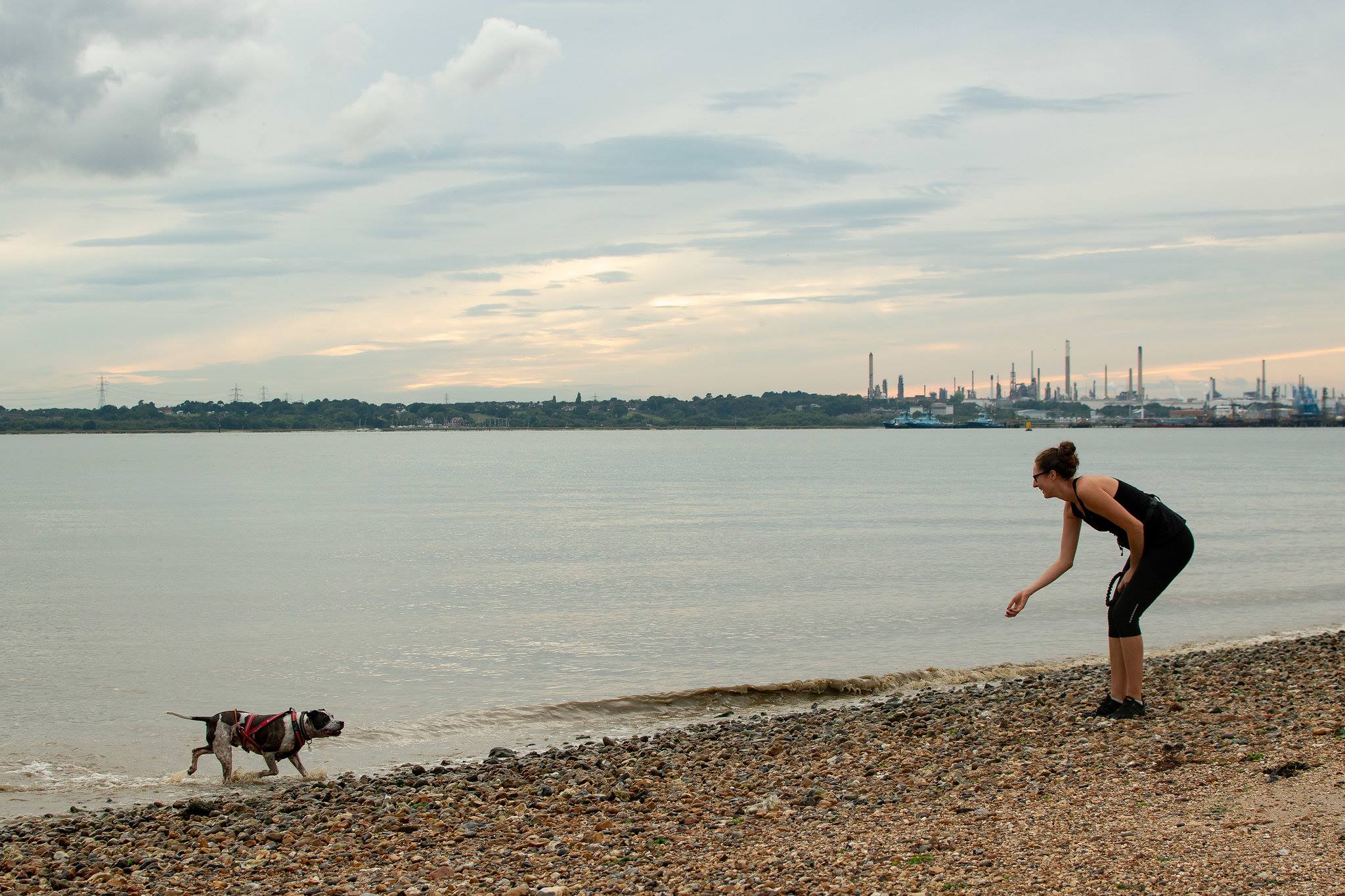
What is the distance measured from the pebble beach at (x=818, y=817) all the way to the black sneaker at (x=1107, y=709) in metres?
0.18

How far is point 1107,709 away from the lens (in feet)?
32.0

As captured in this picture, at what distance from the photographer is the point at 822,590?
79.8 ft

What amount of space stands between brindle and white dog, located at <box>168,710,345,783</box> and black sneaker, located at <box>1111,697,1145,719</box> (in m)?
6.51

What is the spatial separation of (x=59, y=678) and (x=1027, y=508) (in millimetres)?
44189

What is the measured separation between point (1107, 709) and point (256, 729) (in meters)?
7.16

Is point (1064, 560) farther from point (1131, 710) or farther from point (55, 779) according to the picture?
point (55, 779)

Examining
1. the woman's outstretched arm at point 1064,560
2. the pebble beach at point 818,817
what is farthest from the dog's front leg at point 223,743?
the woman's outstretched arm at point 1064,560

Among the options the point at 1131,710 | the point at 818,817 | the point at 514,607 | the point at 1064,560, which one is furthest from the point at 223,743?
the point at 514,607

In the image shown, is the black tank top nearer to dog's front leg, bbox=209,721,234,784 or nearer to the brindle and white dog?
the brindle and white dog

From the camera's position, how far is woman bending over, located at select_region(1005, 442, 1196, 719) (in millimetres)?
8680

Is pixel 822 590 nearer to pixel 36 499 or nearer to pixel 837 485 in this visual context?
pixel 837 485

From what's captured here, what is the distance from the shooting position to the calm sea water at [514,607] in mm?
13195

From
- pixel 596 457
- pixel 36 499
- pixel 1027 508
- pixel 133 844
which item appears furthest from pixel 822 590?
pixel 596 457

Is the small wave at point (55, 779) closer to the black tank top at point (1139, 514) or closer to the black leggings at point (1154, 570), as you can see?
the black tank top at point (1139, 514)
